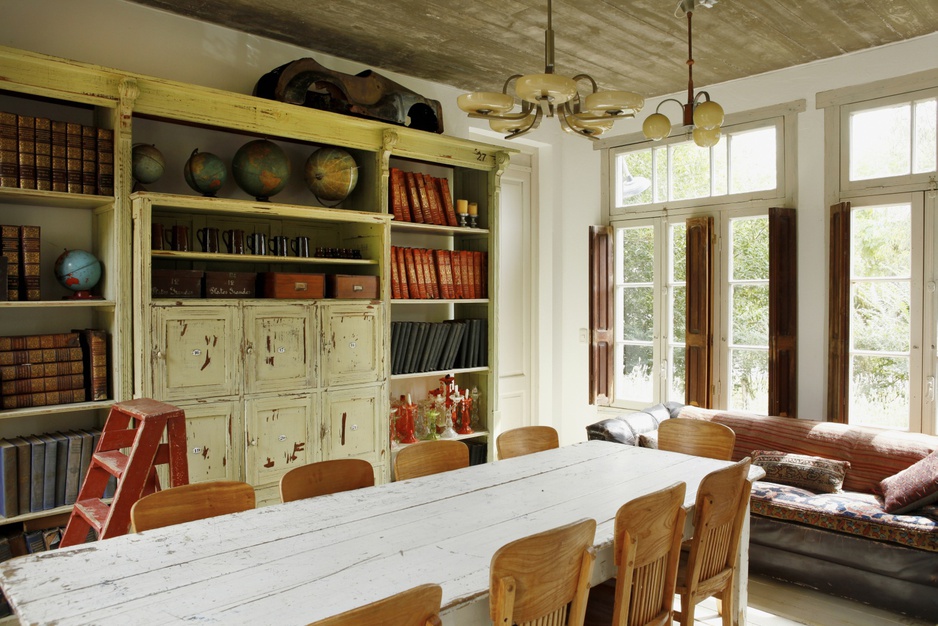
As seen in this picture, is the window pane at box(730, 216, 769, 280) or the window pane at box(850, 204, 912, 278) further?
the window pane at box(730, 216, 769, 280)

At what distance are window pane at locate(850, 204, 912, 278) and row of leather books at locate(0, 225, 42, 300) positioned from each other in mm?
4859

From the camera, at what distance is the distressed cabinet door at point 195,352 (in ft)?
11.2

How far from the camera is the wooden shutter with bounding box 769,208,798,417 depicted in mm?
4828

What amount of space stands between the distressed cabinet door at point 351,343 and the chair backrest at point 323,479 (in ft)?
4.45

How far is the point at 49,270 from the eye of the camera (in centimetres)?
345

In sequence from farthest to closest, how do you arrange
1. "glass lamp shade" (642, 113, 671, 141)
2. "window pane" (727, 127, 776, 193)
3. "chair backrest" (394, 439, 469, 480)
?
"window pane" (727, 127, 776, 193) < "glass lamp shade" (642, 113, 671, 141) < "chair backrest" (394, 439, 469, 480)

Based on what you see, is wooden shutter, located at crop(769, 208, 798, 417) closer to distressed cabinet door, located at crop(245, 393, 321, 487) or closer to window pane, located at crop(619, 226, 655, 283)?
window pane, located at crop(619, 226, 655, 283)

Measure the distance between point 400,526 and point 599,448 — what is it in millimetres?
1526

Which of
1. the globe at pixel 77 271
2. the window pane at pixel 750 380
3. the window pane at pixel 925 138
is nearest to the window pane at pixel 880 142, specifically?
the window pane at pixel 925 138

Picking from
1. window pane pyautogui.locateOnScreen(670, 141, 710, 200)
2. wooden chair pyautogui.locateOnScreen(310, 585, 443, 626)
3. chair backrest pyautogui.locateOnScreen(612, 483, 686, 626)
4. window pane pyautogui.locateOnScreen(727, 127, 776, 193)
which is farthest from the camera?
window pane pyautogui.locateOnScreen(670, 141, 710, 200)

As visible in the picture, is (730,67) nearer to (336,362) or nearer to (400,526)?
(336,362)

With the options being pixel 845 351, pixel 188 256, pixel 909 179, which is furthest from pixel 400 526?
pixel 909 179

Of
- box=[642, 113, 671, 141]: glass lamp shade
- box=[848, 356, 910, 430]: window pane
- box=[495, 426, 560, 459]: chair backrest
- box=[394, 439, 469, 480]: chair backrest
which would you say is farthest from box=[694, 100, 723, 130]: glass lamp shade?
box=[848, 356, 910, 430]: window pane

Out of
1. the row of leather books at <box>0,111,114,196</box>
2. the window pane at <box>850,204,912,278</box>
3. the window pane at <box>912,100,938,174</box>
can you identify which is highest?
the window pane at <box>912,100,938,174</box>
